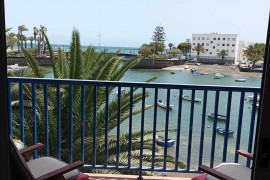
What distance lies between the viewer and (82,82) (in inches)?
116

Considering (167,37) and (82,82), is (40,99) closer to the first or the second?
(82,82)

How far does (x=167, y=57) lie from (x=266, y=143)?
9.47 m

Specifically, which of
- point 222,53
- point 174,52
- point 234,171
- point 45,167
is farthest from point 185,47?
point 45,167

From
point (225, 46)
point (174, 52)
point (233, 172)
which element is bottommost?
point (233, 172)

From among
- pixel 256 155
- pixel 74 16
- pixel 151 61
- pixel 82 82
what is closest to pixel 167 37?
pixel 151 61

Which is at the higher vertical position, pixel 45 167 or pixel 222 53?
pixel 222 53

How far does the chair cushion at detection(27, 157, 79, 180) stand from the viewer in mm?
2373

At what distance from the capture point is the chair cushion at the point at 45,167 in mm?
2373

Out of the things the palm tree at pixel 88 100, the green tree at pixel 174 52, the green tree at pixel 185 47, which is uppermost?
the green tree at pixel 185 47

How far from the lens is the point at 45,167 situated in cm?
247

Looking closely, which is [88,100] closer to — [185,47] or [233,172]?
[233,172]

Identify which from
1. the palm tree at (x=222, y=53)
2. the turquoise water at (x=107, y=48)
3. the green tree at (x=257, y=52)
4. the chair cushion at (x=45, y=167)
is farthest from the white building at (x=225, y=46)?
the chair cushion at (x=45, y=167)

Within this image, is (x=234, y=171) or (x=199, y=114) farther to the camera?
(x=199, y=114)

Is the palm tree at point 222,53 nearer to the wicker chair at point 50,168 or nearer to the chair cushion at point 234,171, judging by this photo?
the chair cushion at point 234,171
